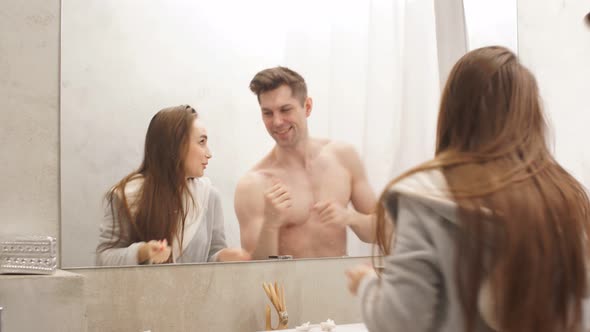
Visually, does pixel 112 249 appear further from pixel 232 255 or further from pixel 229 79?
pixel 229 79

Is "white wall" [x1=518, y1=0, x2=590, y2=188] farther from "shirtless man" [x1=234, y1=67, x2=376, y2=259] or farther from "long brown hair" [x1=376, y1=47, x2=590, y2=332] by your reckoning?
"long brown hair" [x1=376, y1=47, x2=590, y2=332]

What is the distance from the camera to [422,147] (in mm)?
3172

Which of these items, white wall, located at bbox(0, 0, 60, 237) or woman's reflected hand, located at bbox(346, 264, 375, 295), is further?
white wall, located at bbox(0, 0, 60, 237)

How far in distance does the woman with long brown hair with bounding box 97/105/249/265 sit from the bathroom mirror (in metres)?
0.04

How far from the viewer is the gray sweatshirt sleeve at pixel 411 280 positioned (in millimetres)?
1335

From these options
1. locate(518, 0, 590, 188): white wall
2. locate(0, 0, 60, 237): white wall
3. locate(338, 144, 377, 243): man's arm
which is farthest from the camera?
locate(518, 0, 590, 188): white wall

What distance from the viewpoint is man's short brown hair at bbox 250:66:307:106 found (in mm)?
2748

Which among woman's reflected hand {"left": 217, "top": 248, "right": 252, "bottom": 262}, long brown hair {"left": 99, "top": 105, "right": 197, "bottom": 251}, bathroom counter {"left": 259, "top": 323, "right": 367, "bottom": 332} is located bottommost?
bathroom counter {"left": 259, "top": 323, "right": 367, "bottom": 332}

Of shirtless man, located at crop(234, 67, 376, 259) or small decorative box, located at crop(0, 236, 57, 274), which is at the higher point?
shirtless man, located at crop(234, 67, 376, 259)

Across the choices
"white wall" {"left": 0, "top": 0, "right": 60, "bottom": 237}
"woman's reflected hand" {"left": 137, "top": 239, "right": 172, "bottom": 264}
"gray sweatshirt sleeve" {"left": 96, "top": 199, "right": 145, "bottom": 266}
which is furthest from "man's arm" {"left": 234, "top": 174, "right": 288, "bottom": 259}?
"white wall" {"left": 0, "top": 0, "right": 60, "bottom": 237}

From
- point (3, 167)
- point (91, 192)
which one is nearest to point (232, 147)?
point (91, 192)

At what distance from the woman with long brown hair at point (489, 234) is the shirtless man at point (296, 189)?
53.0 inches

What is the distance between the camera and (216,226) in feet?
8.65

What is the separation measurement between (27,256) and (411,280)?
1250 millimetres
